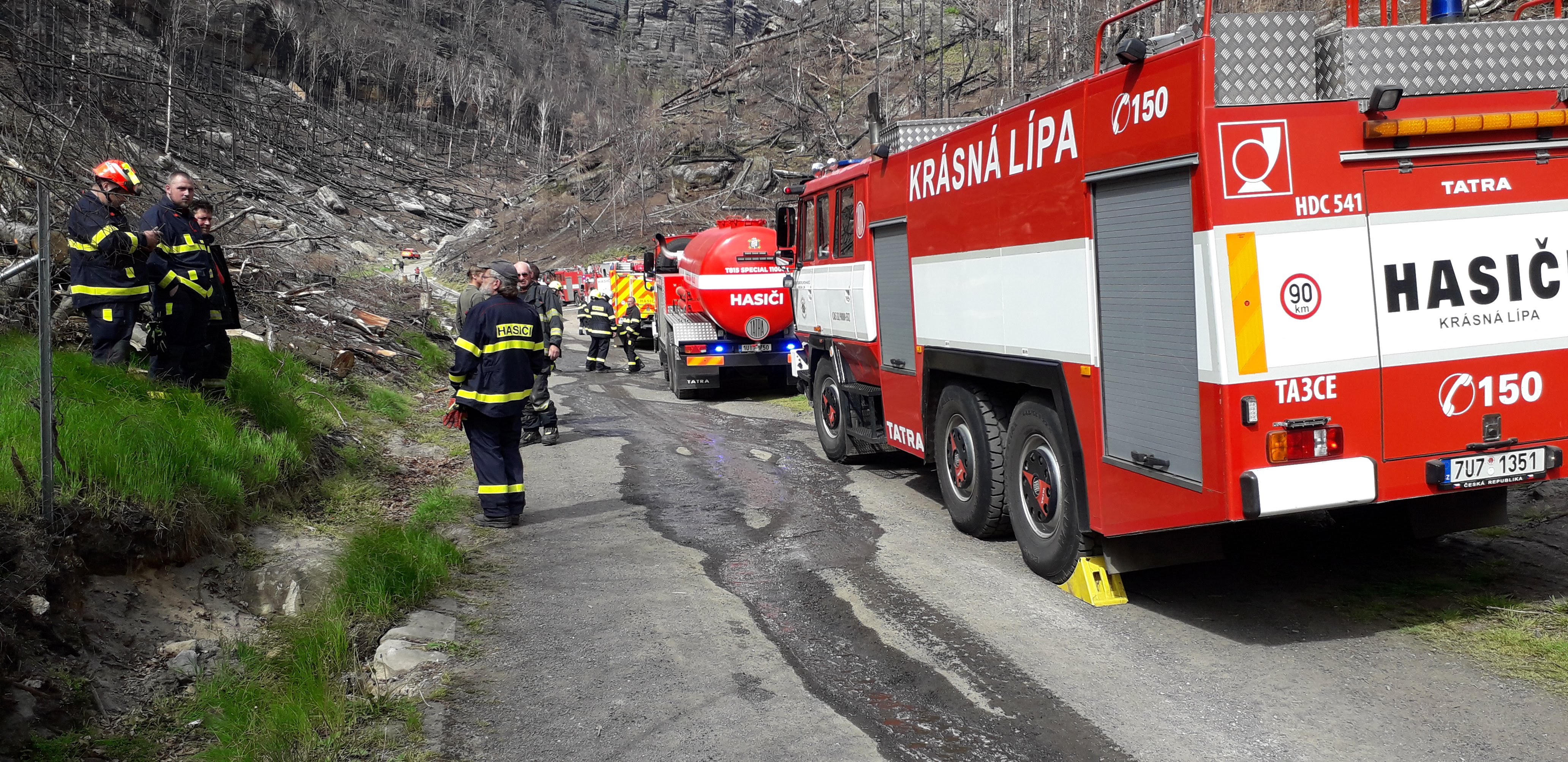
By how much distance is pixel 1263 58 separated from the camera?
443 cm

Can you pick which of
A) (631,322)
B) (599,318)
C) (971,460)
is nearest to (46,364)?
(971,460)

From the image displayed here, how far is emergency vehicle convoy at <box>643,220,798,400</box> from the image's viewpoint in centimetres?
1463

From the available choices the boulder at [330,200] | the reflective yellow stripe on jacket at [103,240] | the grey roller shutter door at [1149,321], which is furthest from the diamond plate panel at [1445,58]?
the boulder at [330,200]

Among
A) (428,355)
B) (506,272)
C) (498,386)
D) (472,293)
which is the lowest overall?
(498,386)

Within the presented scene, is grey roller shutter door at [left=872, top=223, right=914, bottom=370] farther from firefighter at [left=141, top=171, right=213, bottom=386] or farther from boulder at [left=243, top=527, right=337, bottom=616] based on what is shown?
firefighter at [left=141, top=171, right=213, bottom=386]

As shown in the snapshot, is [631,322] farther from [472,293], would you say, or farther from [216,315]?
[216,315]

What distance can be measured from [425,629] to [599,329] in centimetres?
1348

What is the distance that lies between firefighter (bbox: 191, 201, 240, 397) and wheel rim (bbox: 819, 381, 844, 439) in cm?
515

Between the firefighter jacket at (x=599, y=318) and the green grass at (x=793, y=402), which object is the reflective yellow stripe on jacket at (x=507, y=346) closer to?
the green grass at (x=793, y=402)

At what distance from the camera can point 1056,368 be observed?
18.5 ft

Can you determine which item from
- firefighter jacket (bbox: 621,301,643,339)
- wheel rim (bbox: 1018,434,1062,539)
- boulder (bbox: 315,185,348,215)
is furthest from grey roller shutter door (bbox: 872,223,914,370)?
boulder (bbox: 315,185,348,215)

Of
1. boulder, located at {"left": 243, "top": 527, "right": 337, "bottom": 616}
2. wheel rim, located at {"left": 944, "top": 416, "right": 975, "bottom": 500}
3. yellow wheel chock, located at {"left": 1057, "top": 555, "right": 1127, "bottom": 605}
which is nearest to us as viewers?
yellow wheel chock, located at {"left": 1057, "top": 555, "right": 1127, "bottom": 605}

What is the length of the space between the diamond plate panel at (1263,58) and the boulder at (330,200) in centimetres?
5797

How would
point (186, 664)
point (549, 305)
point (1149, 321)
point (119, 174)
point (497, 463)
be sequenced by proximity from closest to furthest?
point (1149, 321) < point (186, 664) < point (119, 174) < point (497, 463) < point (549, 305)
